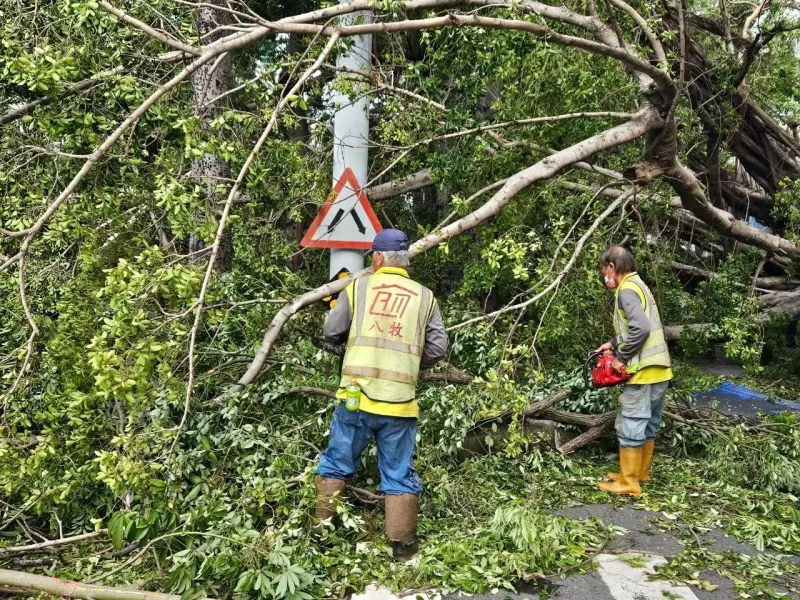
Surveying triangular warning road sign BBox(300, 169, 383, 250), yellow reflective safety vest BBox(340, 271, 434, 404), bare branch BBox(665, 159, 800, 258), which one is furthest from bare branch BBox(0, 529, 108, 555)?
bare branch BBox(665, 159, 800, 258)

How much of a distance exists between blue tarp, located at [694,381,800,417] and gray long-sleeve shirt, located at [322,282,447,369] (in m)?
4.65

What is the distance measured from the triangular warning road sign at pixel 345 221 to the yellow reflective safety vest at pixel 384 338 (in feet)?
4.26

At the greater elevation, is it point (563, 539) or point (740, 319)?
point (740, 319)

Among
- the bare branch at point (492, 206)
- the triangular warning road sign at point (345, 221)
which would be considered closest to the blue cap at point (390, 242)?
the bare branch at point (492, 206)

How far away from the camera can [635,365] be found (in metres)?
4.91

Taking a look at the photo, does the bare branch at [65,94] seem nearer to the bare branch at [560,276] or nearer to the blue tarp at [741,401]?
the bare branch at [560,276]

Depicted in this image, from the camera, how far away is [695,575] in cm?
364

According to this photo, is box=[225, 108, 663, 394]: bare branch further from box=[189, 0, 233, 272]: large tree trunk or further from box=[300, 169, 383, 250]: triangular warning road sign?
box=[189, 0, 233, 272]: large tree trunk

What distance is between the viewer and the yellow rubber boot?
4.89 metres

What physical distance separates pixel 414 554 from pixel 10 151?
12.3ft

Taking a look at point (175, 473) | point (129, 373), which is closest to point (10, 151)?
point (129, 373)

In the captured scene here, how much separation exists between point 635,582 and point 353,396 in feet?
6.02

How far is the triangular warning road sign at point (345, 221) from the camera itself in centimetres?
512

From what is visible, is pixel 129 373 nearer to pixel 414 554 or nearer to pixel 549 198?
pixel 414 554
